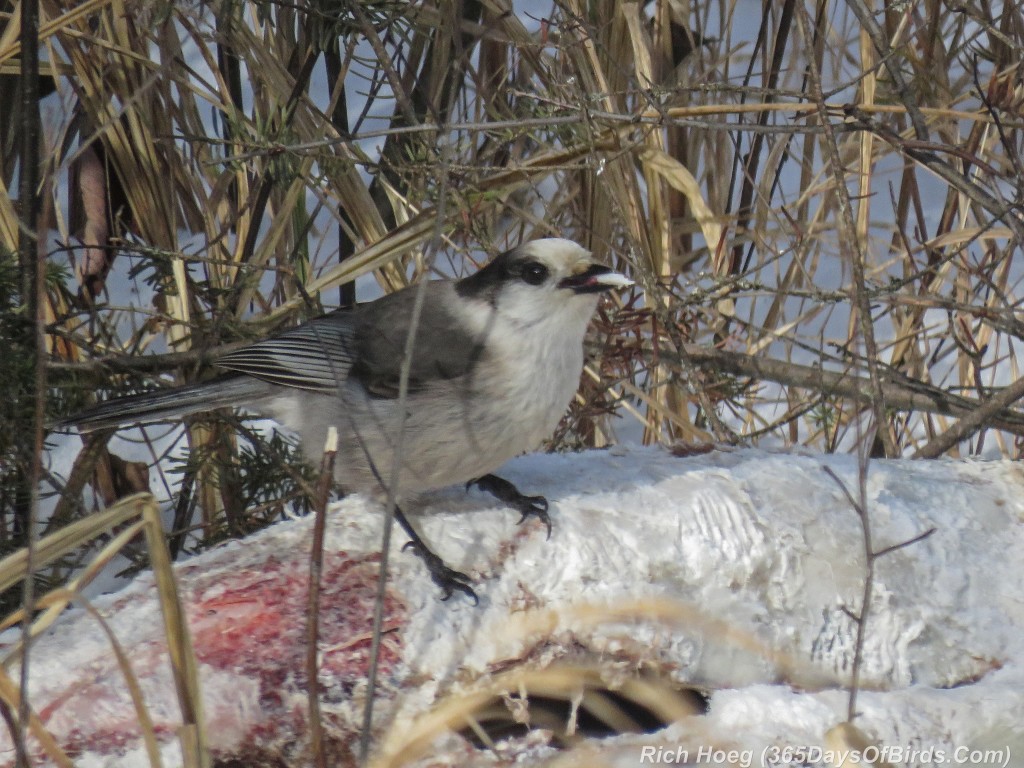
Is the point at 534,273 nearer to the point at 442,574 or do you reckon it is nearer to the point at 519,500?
the point at 519,500

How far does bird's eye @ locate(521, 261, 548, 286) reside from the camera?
2453 mm

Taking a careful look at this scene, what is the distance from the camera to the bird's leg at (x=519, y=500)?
2145 mm

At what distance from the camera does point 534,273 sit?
8.07 feet

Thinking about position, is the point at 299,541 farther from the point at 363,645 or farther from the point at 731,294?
the point at 731,294

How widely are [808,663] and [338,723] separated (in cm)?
74

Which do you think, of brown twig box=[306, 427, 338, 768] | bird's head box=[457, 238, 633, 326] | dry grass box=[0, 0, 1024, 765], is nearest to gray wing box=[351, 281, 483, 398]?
bird's head box=[457, 238, 633, 326]

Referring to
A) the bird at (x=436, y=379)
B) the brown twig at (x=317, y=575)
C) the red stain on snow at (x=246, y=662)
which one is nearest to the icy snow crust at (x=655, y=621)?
the red stain on snow at (x=246, y=662)

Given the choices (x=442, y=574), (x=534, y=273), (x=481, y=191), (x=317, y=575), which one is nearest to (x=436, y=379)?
(x=534, y=273)

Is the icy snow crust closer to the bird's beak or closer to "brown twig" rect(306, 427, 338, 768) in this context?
"brown twig" rect(306, 427, 338, 768)

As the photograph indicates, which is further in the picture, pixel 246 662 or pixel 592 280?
pixel 592 280

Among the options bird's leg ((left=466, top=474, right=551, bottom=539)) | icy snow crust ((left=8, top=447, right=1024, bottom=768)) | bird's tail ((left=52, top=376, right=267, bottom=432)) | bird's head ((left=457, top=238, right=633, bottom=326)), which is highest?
bird's head ((left=457, top=238, right=633, bottom=326))

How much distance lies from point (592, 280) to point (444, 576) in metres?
0.73

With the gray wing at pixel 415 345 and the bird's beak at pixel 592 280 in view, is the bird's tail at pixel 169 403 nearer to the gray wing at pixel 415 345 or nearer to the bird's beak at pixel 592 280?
the gray wing at pixel 415 345

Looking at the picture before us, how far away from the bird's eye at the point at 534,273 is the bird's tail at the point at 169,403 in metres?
0.65
